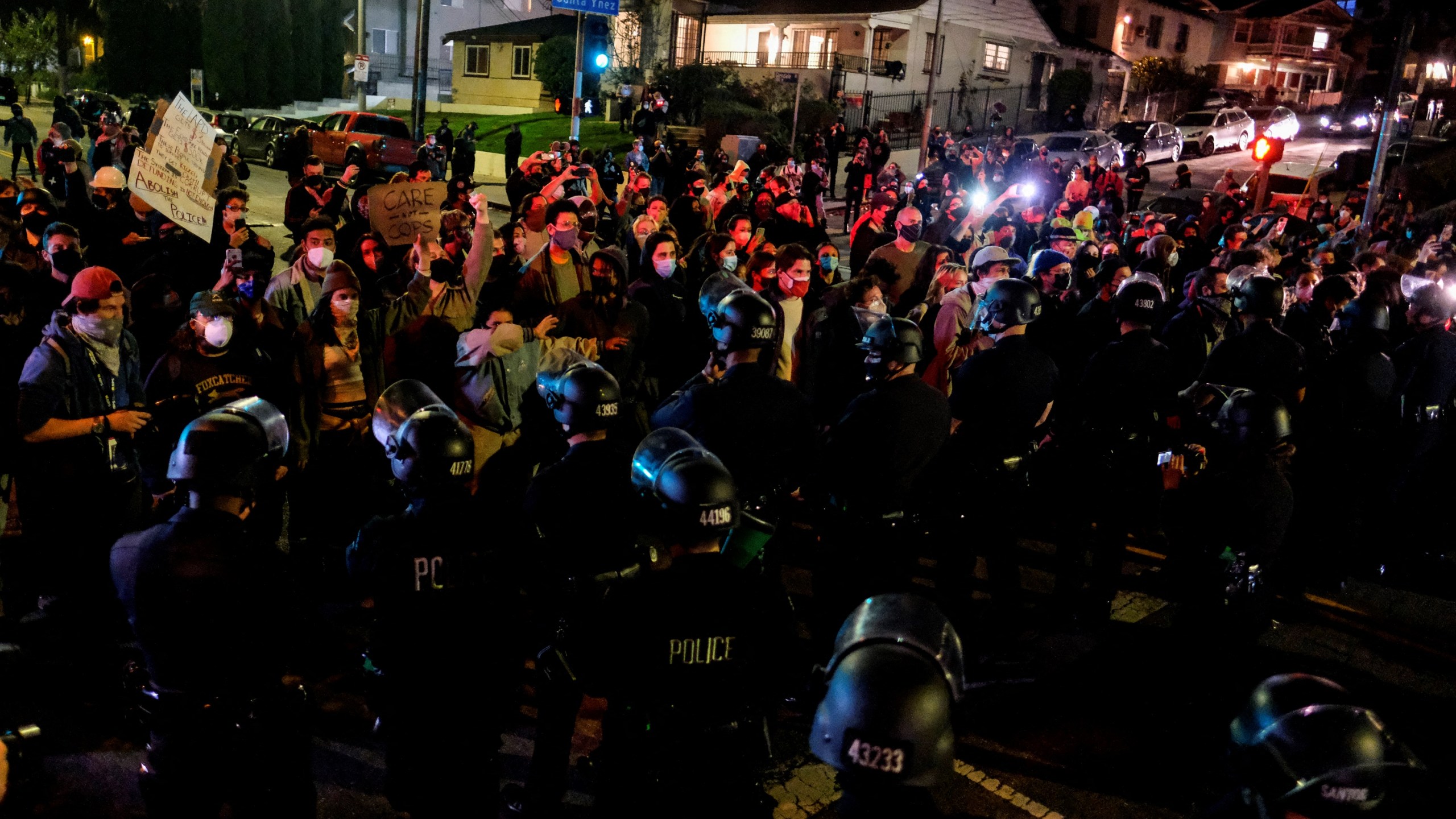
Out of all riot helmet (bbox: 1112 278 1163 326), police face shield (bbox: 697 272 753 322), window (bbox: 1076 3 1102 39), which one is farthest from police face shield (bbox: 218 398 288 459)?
window (bbox: 1076 3 1102 39)

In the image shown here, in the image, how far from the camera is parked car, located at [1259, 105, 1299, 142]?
40.5 meters

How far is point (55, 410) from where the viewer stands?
16.7ft

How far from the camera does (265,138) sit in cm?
2925

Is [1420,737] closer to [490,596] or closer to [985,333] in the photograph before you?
[985,333]

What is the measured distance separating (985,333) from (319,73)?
48.4 meters

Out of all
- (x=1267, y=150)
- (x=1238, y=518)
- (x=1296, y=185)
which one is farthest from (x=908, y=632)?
(x=1296, y=185)

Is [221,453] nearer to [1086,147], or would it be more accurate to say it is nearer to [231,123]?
[231,123]

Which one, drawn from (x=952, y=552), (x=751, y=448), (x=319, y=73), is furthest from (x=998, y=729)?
Answer: (x=319, y=73)

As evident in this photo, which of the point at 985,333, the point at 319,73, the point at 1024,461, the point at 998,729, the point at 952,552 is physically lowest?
the point at 998,729

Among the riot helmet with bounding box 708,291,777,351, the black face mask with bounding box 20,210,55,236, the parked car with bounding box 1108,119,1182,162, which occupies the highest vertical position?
the parked car with bounding box 1108,119,1182,162

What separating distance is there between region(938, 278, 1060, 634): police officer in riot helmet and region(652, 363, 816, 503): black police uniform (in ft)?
3.79

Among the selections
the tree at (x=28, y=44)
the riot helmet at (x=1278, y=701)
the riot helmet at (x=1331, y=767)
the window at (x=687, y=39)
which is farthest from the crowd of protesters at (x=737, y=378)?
the tree at (x=28, y=44)

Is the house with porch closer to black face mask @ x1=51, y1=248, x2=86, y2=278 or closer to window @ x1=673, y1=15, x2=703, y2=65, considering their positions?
window @ x1=673, y1=15, x2=703, y2=65

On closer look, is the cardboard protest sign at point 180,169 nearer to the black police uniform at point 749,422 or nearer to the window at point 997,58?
the black police uniform at point 749,422
